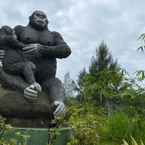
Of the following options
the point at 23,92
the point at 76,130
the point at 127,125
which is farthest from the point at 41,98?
the point at 127,125

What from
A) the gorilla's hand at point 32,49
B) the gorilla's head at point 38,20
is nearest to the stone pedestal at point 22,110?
the gorilla's hand at point 32,49

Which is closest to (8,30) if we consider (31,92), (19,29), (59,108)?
(19,29)

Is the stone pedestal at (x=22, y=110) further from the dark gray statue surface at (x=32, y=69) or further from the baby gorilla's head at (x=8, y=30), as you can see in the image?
the baby gorilla's head at (x=8, y=30)

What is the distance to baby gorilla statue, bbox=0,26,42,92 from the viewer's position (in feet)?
17.0

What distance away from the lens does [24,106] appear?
5102mm

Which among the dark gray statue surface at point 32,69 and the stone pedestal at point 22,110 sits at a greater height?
the dark gray statue surface at point 32,69

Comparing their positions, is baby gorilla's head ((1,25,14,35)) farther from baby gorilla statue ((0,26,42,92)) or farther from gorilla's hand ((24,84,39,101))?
gorilla's hand ((24,84,39,101))

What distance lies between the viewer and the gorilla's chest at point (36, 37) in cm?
539

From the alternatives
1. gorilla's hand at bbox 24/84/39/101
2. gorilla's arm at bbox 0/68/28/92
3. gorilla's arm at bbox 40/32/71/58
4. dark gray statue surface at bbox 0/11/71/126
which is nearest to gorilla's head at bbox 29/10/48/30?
dark gray statue surface at bbox 0/11/71/126

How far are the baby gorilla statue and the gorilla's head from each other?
28 cm

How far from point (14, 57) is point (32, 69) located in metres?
0.26

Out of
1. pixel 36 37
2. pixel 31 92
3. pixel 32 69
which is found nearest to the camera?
pixel 31 92

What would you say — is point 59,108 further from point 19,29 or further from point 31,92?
point 19,29

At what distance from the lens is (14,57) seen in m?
5.30
